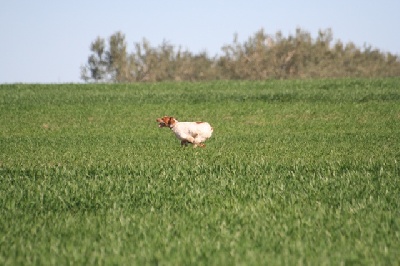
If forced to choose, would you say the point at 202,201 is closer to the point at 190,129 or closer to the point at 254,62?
the point at 190,129

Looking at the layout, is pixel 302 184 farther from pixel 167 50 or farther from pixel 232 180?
pixel 167 50

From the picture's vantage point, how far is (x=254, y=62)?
227 ft

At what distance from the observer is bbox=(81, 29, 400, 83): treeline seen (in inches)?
2726

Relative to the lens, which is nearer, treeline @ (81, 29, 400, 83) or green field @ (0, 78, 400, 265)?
green field @ (0, 78, 400, 265)

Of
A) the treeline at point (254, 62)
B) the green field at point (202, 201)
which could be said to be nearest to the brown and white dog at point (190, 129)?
the green field at point (202, 201)

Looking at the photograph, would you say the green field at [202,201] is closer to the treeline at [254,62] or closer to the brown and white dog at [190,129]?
the brown and white dog at [190,129]

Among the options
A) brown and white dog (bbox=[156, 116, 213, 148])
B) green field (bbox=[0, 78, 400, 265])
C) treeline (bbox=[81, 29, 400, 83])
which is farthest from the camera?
treeline (bbox=[81, 29, 400, 83])

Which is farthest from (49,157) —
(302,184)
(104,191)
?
(302,184)

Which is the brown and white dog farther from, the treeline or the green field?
the treeline

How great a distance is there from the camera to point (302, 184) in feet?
29.9

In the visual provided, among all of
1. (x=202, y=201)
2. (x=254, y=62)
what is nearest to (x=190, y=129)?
(x=202, y=201)

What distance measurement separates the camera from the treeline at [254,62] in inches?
2726

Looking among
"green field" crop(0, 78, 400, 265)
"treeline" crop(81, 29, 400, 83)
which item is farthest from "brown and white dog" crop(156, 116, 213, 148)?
"treeline" crop(81, 29, 400, 83)

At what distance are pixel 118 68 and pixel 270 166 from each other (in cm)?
6838
